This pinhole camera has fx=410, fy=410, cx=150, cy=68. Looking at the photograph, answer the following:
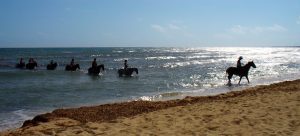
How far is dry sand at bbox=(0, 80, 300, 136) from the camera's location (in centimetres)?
901

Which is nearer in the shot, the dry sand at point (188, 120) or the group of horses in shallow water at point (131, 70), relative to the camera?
the dry sand at point (188, 120)

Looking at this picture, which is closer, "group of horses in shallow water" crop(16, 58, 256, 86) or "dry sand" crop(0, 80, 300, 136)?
"dry sand" crop(0, 80, 300, 136)

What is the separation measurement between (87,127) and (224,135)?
3022mm

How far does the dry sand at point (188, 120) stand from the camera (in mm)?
9008

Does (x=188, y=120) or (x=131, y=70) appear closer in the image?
(x=188, y=120)

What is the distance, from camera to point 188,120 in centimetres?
1028

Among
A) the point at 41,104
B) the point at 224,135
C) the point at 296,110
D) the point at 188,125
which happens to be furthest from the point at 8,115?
the point at 296,110

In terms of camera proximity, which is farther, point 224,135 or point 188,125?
point 188,125

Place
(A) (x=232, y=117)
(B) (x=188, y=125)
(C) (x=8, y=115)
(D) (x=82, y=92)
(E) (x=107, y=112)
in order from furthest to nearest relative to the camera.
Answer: (D) (x=82, y=92)
(C) (x=8, y=115)
(E) (x=107, y=112)
(A) (x=232, y=117)
(B) (x=188, y=125)

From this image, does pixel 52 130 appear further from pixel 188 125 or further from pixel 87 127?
pixel 188 125

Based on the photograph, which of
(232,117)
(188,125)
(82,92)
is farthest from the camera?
(82,92)

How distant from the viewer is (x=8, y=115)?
14.2 m

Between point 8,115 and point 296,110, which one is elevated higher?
point 296,110

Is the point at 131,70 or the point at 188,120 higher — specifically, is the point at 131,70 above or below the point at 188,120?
below
